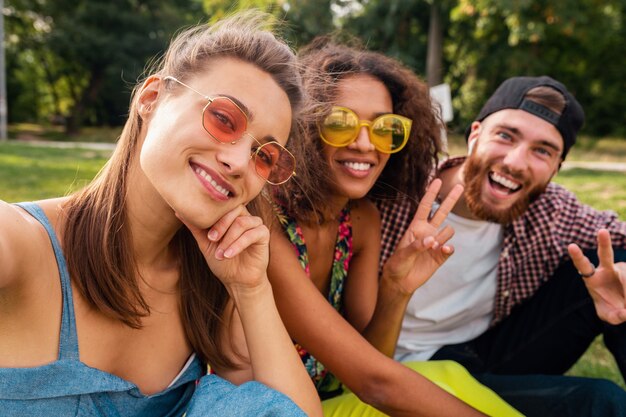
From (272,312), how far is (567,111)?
2142 millimetres

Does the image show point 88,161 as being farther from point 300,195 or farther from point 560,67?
point 560,67

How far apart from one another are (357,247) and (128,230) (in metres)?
1.30

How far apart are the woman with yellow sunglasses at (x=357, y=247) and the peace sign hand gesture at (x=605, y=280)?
656 mm

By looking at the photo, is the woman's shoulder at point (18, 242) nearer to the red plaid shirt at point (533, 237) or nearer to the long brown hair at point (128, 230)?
the long brown hair at point (128, 230)

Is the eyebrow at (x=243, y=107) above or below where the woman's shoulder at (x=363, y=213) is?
above

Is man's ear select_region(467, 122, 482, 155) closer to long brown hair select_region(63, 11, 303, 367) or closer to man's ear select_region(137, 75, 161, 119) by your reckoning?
long brown hair select_region(63, 11, 303, 367)

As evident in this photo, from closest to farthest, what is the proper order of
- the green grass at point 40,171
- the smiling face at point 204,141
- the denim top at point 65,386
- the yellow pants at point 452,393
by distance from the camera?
the denim top at point 65,386, the smiling face at point 204,141, the yellow pants at point 452,393, the green grass at point 40,171

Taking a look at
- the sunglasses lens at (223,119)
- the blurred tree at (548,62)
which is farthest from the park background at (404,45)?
the sunglasses lens at (223,119)

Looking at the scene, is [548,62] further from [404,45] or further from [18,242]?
[18,242]

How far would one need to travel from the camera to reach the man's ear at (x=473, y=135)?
11.6 ft

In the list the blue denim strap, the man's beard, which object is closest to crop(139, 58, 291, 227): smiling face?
the blue denim strap

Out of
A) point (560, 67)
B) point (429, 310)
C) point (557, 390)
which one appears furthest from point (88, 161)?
point (560, 67)

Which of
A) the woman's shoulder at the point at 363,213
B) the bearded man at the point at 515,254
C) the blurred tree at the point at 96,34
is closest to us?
the woman's shoulder at the point at 363,213

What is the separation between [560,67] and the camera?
29.0 metres
